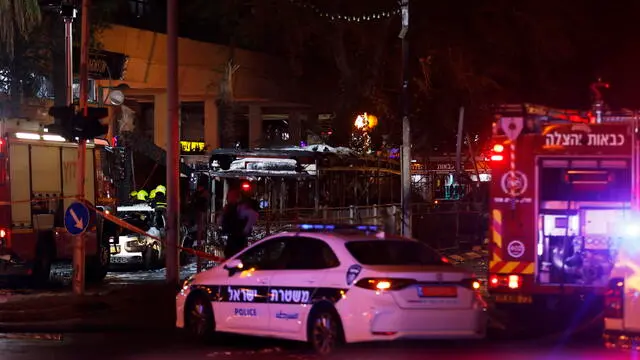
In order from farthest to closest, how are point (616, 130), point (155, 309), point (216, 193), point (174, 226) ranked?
point (216, 193) → point (174, 226) → point (155, 309) → point (616, 130)

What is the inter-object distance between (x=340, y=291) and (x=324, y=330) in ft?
1.74

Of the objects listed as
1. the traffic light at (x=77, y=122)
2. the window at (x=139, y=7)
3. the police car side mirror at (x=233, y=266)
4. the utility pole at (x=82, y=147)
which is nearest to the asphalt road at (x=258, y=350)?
the police car side mirror at (x=233, y=266)

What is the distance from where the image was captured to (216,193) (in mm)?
29094

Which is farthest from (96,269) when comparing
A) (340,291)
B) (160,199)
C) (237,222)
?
(340,291)

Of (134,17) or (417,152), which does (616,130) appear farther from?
(134,17)

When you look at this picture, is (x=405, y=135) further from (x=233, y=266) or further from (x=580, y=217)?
(x=233, y=266)

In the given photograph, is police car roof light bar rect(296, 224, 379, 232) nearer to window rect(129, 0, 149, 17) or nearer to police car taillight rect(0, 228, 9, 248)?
police car taillight rect(0, 228, 9, 248)

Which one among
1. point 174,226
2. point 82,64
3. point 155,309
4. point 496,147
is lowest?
point 155,309

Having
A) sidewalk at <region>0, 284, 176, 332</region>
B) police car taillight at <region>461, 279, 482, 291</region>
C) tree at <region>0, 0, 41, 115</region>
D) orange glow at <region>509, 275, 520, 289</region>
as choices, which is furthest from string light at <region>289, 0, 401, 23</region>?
police car taillight at <region>461, 279, 482, 291</region>

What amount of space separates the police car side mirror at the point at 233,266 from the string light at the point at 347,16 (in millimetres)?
19955

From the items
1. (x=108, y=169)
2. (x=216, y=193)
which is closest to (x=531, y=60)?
(x=216, y=193)

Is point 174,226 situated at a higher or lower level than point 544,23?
lower

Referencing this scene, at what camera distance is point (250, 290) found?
1220cm

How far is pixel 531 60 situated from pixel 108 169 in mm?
17745
